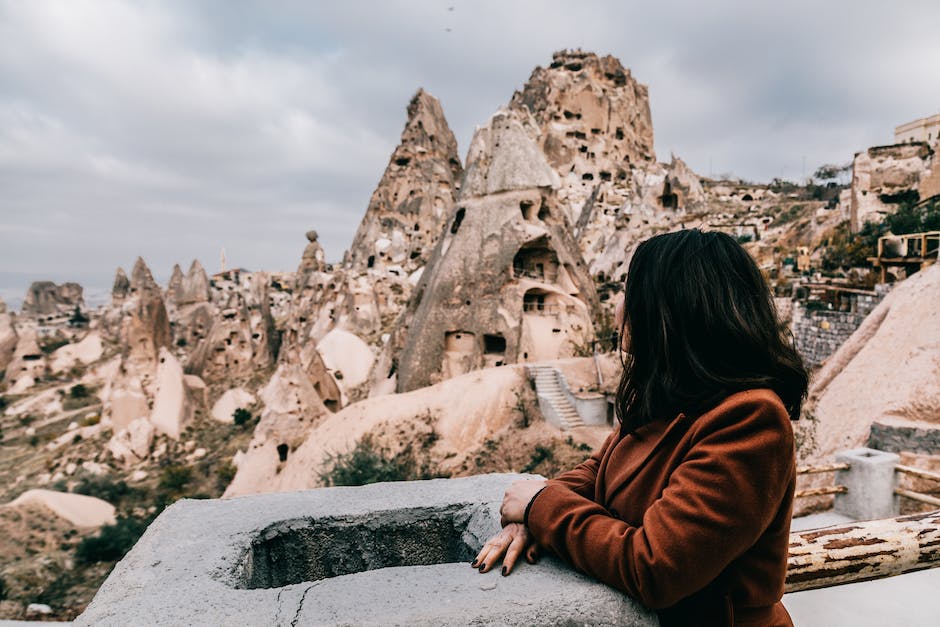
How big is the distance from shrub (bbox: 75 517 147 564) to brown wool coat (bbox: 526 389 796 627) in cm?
1349

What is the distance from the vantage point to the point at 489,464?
1002 centimetres

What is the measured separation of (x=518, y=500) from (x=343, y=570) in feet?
2.77

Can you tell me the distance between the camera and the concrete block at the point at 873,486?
396 cm

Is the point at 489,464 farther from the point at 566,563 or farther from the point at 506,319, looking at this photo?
the point at 566,563

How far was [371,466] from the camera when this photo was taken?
30.7ft

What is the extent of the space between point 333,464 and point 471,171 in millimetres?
9183

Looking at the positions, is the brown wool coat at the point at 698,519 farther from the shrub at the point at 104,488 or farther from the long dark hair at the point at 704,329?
the shrub at the point at 104,488

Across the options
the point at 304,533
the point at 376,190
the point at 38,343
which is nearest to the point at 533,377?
the point at 304,533

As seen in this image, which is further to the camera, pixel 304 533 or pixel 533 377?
pixel 533 377

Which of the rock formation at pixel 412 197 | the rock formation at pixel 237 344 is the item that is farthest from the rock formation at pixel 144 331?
the rock formation at pixel 412 197

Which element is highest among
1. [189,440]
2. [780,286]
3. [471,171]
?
[471,171]

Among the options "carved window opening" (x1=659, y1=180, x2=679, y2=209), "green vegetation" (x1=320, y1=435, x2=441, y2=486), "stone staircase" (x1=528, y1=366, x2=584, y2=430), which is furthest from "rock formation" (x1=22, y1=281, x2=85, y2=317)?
"stone staircase" (x1=528, y1=366, x2=584, y2=430)

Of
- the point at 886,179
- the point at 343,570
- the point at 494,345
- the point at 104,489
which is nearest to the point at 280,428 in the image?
the point at 494,345

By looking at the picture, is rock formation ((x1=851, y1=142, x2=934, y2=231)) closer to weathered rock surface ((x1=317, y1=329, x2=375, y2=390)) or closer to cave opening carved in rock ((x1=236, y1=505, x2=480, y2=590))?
weathered rock surface ((x1=317, y1=329, x2=375, y2=390))
